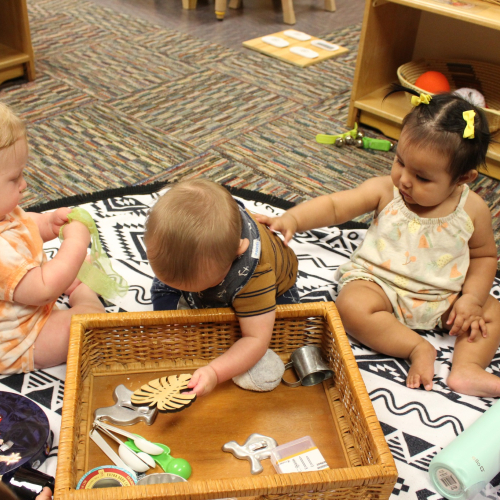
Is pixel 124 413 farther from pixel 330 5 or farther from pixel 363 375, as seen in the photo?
pixel 330 5

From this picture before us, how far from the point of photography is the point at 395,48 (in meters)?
1.88

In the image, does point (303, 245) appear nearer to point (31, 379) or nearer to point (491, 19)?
point (31, 379)

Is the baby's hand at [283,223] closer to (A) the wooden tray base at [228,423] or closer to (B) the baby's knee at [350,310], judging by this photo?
(B) the baby's knee at [350,310]

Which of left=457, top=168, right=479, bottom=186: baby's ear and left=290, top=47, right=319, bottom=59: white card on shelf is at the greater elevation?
left=457, top=168, right=479, bottom=186: baby's ear

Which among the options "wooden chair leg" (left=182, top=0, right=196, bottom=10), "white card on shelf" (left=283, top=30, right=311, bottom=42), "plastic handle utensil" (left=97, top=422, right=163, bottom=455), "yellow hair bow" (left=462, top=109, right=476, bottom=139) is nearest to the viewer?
"plastic handle utensil" (left=97, top=422, right=163, bottom=455)

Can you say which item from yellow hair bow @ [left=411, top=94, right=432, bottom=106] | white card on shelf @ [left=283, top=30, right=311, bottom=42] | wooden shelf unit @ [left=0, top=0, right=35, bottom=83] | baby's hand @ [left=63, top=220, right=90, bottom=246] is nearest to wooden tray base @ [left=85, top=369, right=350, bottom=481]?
baby's hand @ [left=63, top=220, right=90, bottom=246]

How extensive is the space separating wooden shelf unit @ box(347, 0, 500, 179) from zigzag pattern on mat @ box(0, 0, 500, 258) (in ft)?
0.29

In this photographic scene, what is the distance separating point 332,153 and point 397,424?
1.01m

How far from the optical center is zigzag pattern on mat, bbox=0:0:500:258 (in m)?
1.59

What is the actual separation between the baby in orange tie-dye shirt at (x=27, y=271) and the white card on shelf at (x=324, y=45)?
178 cm

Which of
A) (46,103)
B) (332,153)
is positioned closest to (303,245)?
(332,153)

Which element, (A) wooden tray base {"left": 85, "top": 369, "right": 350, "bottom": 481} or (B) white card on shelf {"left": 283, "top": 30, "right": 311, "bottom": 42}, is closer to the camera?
(A) wooden tray base {"left": 85, "top": 369, "right": 350, "bottom": 481}

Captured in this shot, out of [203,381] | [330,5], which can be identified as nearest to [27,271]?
[203,381]

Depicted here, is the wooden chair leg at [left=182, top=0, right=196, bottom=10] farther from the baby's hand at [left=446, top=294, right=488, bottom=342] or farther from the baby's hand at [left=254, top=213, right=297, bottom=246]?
the baby's hand at [left=446, top=294, right=488, bottom=342]
